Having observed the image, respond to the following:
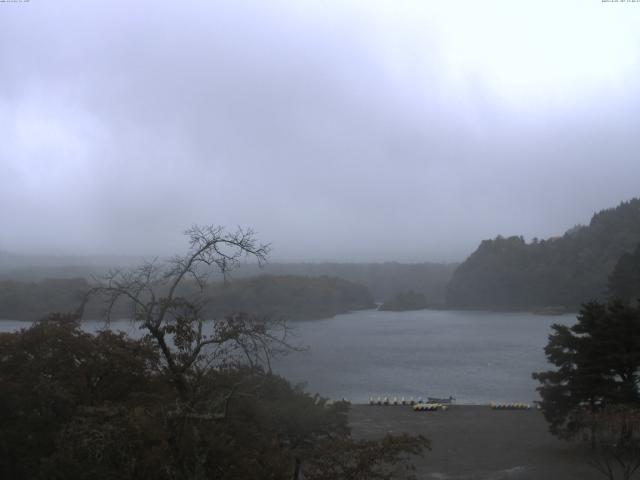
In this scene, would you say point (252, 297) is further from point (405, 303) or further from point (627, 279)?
point (405, 303)

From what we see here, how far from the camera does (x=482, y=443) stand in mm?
14422

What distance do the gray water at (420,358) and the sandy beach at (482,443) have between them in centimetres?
295

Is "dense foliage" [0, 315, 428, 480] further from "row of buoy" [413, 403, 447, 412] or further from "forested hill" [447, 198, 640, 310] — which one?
"forested hill" [447, 198, 640, 310]

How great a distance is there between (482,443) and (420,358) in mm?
16761

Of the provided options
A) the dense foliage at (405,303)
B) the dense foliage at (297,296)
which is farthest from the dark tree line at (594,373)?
the dense foliage at (405,303)

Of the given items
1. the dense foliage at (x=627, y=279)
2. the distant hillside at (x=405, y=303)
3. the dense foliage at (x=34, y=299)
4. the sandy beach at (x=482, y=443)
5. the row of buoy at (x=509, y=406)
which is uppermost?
Answer: the dense foliage at (x=627, y=279)

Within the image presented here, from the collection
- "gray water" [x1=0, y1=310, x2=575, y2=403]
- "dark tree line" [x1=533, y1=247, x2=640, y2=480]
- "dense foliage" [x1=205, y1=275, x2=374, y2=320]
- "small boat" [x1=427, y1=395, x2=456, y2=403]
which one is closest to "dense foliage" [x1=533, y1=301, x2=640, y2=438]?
"dark tree line" [x1=533, y1=247, x2=640, y2=480]

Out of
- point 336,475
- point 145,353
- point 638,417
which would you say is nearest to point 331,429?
point 145,353

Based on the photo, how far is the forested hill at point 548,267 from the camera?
2000 inches

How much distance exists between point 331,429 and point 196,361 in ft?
13.2

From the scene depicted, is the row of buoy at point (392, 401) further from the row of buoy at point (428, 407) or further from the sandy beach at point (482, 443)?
the row of buoy at point (428, 407)

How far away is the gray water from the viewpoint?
23.4m

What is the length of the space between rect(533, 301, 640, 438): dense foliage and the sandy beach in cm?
78

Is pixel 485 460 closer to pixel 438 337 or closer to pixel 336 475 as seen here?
pixel 336 475
